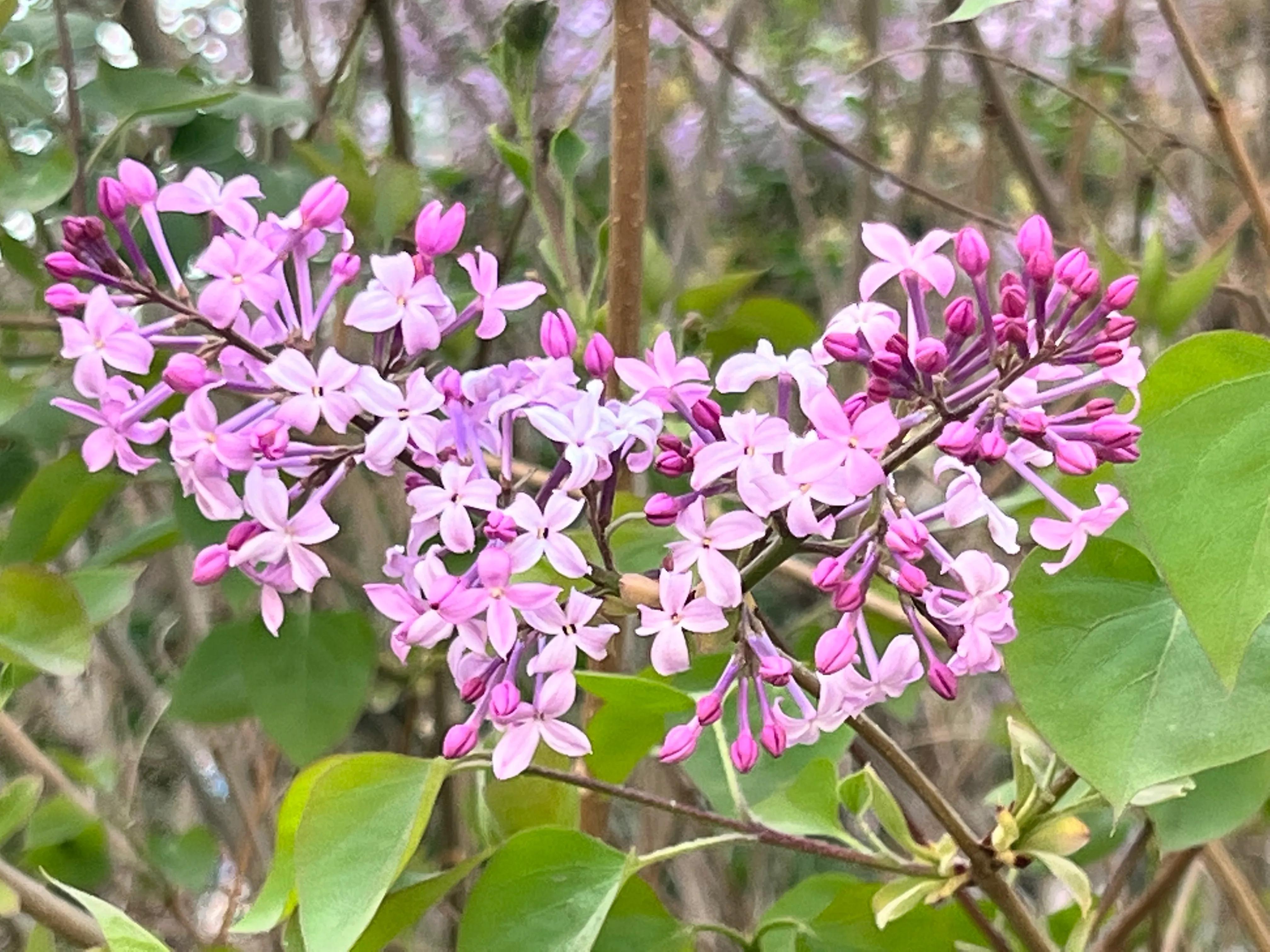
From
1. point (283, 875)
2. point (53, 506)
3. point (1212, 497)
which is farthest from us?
point (53, 506)

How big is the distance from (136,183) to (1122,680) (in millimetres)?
291

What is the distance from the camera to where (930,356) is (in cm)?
24

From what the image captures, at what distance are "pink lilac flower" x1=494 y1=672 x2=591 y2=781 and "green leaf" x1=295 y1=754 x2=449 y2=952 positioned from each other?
0.02 meters

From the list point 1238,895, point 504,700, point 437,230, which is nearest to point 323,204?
point 437,230

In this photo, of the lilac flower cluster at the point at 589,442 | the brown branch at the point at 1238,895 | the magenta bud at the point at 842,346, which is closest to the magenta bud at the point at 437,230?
the lilac flower cluster at the point at 589,442

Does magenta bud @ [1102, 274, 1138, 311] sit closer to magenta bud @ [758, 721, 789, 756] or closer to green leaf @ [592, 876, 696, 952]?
magenta bud @ [758, 721, 789, 756]

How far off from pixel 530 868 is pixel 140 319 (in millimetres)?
340

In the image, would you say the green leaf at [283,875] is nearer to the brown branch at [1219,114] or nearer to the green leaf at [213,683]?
the green leaf at [213,683]

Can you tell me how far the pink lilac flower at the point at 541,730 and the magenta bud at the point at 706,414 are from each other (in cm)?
7

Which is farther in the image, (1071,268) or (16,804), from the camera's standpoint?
(16,804)

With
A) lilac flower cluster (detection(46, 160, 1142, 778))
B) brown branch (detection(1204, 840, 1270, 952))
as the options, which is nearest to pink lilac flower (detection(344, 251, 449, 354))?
lilac flower cluster (detection(46, 160, 1142, 778))

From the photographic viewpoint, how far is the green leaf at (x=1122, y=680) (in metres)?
0.26

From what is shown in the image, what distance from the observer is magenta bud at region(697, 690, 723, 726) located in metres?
0.28

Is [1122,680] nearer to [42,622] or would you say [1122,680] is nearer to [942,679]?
[942,679]
